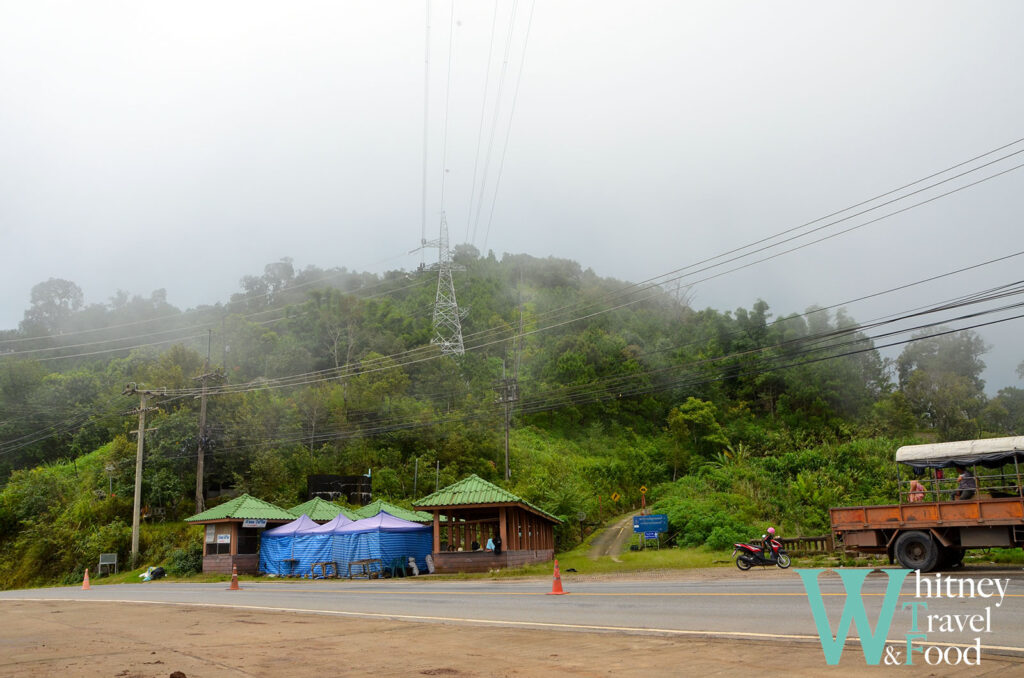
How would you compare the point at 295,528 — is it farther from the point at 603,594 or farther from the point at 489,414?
the point at 489,414

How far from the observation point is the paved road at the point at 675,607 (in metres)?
9.46

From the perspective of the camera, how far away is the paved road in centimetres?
946

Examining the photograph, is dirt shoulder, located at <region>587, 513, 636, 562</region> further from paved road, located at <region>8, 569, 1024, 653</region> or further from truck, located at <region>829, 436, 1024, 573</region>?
paved road, located at <region>8, 569, 1024, 653</region>

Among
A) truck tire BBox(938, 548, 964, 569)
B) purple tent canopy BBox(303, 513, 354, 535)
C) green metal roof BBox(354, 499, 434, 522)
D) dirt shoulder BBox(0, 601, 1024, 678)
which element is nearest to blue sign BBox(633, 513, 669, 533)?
green metal roof BBox(354, 499, 434, 522)

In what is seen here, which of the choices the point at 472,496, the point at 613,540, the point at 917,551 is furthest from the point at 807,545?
the point at 613,540

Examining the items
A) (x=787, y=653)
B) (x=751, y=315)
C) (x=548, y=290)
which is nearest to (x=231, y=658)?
(x=787, y=653)

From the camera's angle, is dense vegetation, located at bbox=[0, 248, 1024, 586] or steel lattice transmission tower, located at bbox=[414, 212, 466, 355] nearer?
dense vegetation, located at bbox=[0, 248, 1024, 586]

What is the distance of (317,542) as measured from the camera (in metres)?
34.0

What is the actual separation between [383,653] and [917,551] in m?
14.7

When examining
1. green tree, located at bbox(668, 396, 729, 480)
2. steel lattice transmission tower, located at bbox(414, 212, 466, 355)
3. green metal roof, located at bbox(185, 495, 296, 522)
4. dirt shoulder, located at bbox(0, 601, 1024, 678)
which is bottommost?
dirt shoulder, located at bbox(0, 601, 1024, 678)

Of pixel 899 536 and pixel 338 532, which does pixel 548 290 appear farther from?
pixel 899 536

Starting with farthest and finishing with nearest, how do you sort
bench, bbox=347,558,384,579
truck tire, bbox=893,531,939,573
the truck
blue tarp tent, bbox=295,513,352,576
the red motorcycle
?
blue tarp tent, bbox=295,513,352,576
bench, bbox=347,558,384,579
the red motorcycle
truck tire, bbox=893,531,939,573
the truck

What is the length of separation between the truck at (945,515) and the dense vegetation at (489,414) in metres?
14.4

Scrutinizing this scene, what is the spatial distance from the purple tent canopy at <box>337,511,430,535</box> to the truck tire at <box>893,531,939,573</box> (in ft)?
67.7
